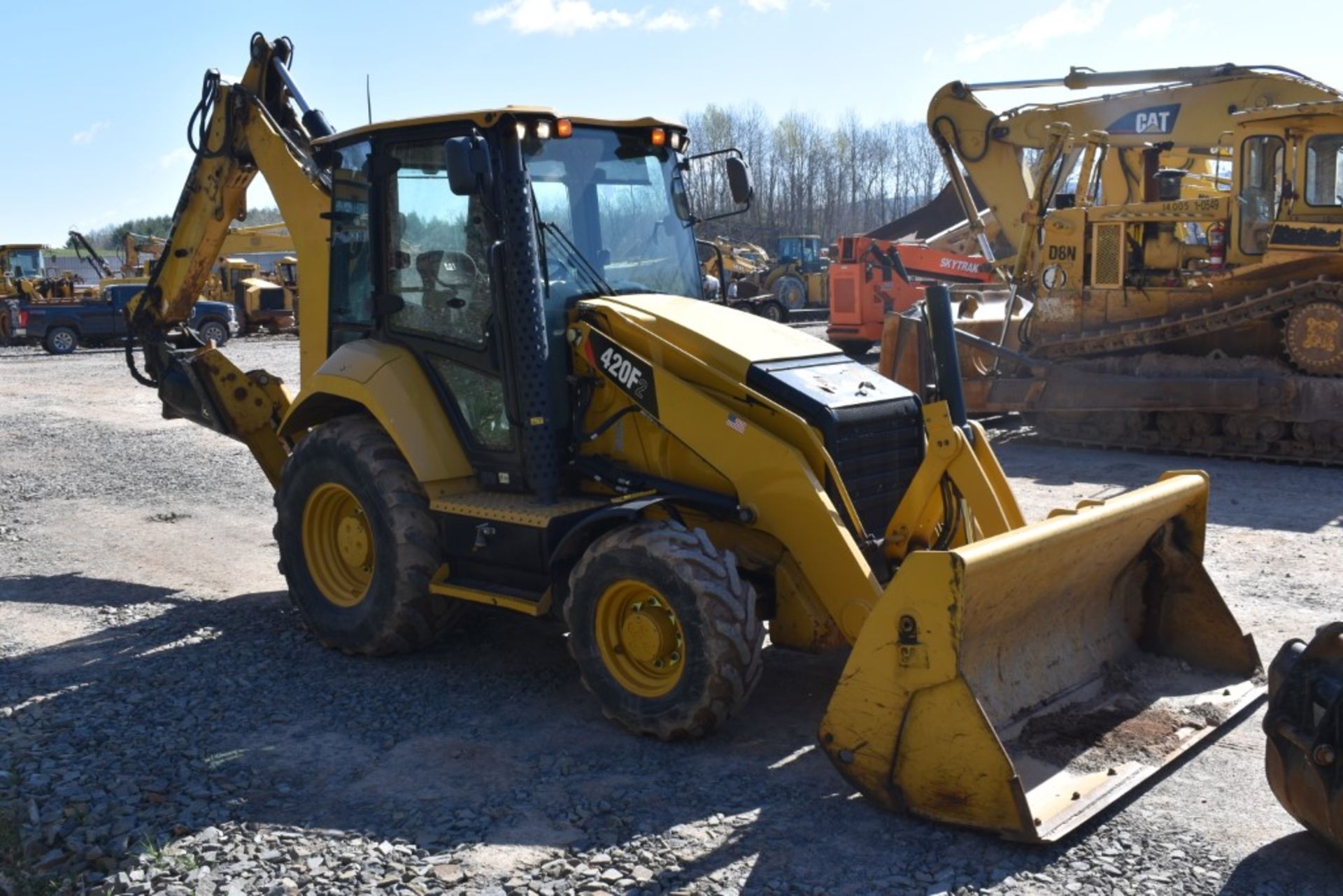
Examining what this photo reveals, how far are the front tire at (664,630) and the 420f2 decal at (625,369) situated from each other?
685mm

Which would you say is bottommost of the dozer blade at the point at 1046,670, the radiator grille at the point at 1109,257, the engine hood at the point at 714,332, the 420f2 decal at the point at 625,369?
the dozer blade at the point at 1046,670

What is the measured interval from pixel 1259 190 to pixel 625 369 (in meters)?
9.12

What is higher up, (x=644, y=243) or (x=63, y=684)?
(x=644, y=243)

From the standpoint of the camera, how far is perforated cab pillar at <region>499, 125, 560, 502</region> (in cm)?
588

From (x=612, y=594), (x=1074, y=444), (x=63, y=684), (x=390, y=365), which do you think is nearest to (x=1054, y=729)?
(x=612, y=594)

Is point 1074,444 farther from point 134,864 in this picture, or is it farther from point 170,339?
point 134,864

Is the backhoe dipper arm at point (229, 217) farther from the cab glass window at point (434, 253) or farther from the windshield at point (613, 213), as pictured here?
the windshield at point (613, 213)

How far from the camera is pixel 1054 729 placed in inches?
205

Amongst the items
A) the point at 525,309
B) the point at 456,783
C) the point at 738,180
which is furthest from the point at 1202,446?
the point at 456,783

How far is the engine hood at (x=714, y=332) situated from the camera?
5.88 meters

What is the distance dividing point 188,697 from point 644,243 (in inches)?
121

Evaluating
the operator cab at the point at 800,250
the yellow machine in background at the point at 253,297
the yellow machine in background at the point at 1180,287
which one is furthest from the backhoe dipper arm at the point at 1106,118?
the operator cab at the point at 800,250

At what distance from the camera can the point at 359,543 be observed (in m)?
6.84

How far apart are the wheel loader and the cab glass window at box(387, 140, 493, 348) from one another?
0.02m
